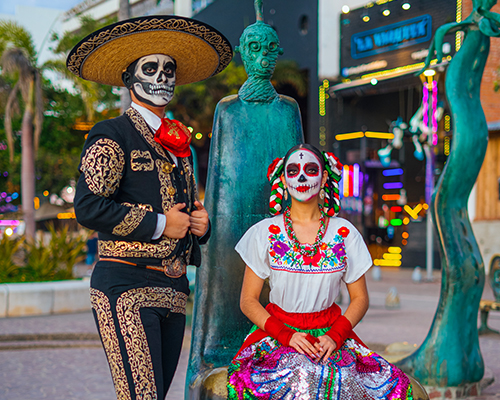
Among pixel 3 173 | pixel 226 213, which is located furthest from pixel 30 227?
pixel 226 213

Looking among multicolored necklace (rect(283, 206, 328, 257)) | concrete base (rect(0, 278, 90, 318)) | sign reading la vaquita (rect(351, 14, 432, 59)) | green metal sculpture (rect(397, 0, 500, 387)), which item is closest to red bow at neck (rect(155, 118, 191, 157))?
multicolored necklace (rect(283, 206, 328, 257))

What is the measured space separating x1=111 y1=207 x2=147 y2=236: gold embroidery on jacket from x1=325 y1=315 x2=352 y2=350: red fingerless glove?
0.97 meters

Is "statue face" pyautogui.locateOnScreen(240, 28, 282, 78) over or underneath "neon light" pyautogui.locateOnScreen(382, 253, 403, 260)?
over

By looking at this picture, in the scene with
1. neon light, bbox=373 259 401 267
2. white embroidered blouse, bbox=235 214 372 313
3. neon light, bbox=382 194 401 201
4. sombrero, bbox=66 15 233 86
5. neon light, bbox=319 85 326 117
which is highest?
neon light, bbox=319 85 326 117

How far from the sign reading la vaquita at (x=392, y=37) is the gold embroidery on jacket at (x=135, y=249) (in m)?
16.6

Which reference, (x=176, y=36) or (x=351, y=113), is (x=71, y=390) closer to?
(x=176, y=36)

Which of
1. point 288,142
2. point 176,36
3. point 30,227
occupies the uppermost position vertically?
point 176,36

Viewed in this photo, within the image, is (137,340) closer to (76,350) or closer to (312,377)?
(312,377)

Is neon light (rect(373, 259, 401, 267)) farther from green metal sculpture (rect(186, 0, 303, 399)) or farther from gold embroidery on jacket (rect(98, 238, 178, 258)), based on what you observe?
gold embroidery on jacket (rect(98, 238, 178, 258))

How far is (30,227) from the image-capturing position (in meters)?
17.2

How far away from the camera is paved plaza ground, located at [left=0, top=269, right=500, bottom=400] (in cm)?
540

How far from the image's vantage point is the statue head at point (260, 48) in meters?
3.29

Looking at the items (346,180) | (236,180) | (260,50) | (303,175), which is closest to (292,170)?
(303,175)

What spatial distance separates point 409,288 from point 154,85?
13.0m
